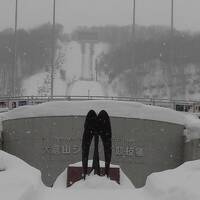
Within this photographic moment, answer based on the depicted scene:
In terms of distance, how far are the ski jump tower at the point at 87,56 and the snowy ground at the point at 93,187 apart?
74.3m

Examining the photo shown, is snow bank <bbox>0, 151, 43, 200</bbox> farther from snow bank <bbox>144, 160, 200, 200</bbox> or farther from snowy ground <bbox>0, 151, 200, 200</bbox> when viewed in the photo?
snow bank <bbox>144, 160, 200, 200</bbox>

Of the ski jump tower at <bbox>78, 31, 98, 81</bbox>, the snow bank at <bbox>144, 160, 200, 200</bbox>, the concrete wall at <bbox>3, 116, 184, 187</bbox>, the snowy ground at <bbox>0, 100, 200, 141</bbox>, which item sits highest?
the ski jump tower at <bbox>78, 31, 98, 81</bbox>

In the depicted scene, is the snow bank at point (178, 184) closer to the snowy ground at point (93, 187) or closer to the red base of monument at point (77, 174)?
the snowy ground at point (93, 187)

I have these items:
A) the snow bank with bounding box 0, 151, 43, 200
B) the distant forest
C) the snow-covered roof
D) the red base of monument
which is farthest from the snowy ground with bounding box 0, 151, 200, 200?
the distant forest

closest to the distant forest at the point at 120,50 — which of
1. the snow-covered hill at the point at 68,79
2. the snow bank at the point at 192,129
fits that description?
the snow-covered hill at the point at 68,79

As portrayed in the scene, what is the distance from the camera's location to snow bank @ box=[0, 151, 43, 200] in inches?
323

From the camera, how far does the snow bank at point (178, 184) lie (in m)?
8.18

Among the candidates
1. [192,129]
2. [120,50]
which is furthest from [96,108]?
[120,50]

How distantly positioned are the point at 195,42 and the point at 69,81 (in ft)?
131

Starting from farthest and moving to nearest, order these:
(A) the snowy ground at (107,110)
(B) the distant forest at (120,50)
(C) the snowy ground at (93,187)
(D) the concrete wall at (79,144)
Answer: (B) the distant forest at (120,50) → (A) the snowy ground at (107,110) → (D) the concrete wall at (79,144) → (C) the snowy ground at (93,187)

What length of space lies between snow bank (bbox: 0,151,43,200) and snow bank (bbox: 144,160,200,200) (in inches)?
88.2

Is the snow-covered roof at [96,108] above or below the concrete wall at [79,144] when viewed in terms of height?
above

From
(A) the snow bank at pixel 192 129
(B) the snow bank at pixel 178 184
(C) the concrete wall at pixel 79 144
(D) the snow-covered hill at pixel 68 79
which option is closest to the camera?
(B) the snow bank at pixel 178 184

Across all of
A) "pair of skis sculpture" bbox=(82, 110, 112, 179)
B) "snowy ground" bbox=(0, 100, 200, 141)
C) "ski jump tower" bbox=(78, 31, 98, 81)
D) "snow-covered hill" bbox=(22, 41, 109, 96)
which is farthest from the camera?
"ski jump tower" bbox=(78, 31, 98, 81)
